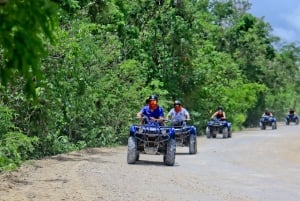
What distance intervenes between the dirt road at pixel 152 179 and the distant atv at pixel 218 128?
13.4 meters

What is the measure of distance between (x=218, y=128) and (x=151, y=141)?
17945mm

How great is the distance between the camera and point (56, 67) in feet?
61.4

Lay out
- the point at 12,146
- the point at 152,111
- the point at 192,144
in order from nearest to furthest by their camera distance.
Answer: the point at 12,146 < the point at 152,111 < the point at 192,144

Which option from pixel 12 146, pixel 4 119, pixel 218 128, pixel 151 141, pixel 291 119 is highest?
pixel 291 119

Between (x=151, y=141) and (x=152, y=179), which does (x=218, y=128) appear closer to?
(x=151, y=141)

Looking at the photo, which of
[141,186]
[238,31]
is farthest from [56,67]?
[238,31]

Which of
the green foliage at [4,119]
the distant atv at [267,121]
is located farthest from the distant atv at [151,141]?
the distant atv at [267,121]

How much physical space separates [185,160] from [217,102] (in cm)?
2278

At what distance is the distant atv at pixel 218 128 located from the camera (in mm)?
33875

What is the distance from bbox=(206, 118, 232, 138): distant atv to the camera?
33.9 m

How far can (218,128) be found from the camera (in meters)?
34.4

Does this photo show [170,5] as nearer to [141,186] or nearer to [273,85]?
[141,186]

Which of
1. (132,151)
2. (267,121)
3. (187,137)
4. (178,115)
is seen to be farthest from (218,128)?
(132,151)

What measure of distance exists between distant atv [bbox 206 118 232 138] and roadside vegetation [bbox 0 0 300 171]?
9.02ft
